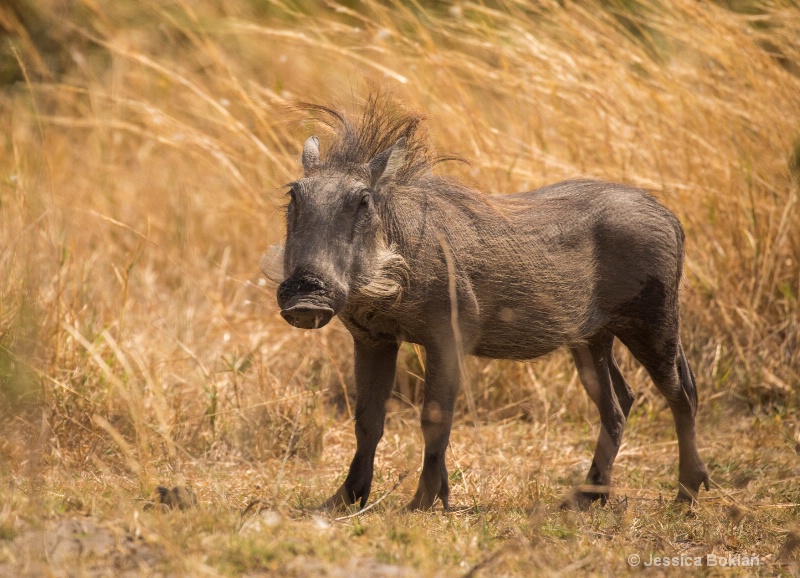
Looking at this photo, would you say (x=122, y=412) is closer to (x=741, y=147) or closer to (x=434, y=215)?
(x=434, y=215)

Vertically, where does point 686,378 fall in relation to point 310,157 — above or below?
below

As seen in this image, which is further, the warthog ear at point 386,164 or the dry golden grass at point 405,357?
the warthog ear at point 386,164

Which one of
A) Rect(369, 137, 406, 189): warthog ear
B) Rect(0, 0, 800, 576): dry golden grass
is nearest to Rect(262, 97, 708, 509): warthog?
Rect(369, 137, 406, 189): warthog ear


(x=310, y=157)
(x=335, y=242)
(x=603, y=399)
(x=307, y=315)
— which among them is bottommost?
(x=603, y=399)

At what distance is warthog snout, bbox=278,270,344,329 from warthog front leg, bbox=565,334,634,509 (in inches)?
57.7

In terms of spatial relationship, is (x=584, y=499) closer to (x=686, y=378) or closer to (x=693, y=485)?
(x=693, y=485)

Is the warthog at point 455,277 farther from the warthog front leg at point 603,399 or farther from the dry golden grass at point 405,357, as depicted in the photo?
the dry golden grass at point 405,357

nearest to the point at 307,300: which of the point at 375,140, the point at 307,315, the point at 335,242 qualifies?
the point at 307,315

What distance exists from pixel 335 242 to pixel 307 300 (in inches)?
11.3

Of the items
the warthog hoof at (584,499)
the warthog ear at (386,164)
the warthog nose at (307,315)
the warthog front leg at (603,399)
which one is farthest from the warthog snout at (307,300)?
the warthog front leg at (603,399)

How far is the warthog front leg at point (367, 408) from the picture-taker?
381 cm

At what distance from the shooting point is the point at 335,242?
3.41 metres

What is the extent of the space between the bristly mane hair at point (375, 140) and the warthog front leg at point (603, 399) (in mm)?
1086

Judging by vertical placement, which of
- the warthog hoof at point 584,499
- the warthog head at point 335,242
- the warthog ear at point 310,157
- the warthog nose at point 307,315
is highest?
the warthog ear at point 310,157
